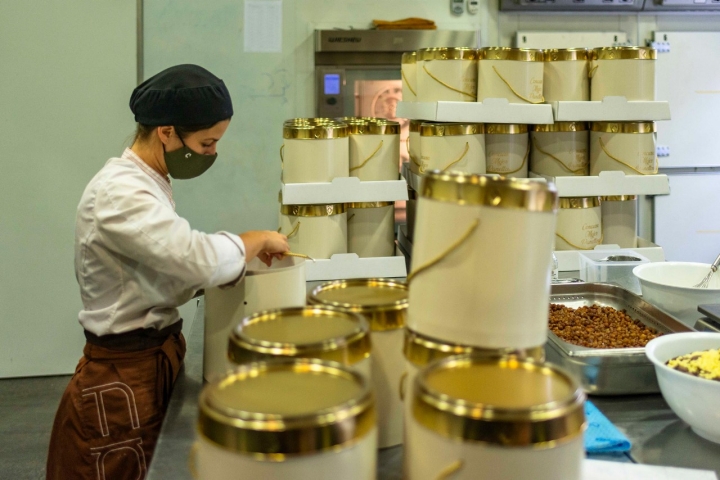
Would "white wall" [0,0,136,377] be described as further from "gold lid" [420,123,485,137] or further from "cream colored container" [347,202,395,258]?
"gold lid" [420,123,485,137]

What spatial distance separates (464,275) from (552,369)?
0.15 metres

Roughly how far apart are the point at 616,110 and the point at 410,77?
701mm

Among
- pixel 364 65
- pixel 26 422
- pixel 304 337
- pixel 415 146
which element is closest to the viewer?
pixel 304 337

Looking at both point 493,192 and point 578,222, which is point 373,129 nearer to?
point 578,222

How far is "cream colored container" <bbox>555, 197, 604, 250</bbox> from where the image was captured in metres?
2.36

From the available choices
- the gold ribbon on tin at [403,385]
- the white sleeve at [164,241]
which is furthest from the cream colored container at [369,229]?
the gold ribbon on tin at [403,385]

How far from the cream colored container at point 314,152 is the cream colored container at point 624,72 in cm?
82

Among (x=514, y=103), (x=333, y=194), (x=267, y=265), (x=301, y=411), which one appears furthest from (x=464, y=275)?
(x=514, y=103)

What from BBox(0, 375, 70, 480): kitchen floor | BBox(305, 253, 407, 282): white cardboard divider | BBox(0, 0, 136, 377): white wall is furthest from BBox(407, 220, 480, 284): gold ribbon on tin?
BBox(0, 0, 136, 377): white wall

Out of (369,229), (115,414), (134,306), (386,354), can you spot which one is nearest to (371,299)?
(386,354)

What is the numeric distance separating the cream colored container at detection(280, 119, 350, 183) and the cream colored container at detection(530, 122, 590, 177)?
0.67 m

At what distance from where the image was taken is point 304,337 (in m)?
0.99

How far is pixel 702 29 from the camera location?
4277 millimetres

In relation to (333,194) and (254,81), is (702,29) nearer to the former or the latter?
(254,81)
